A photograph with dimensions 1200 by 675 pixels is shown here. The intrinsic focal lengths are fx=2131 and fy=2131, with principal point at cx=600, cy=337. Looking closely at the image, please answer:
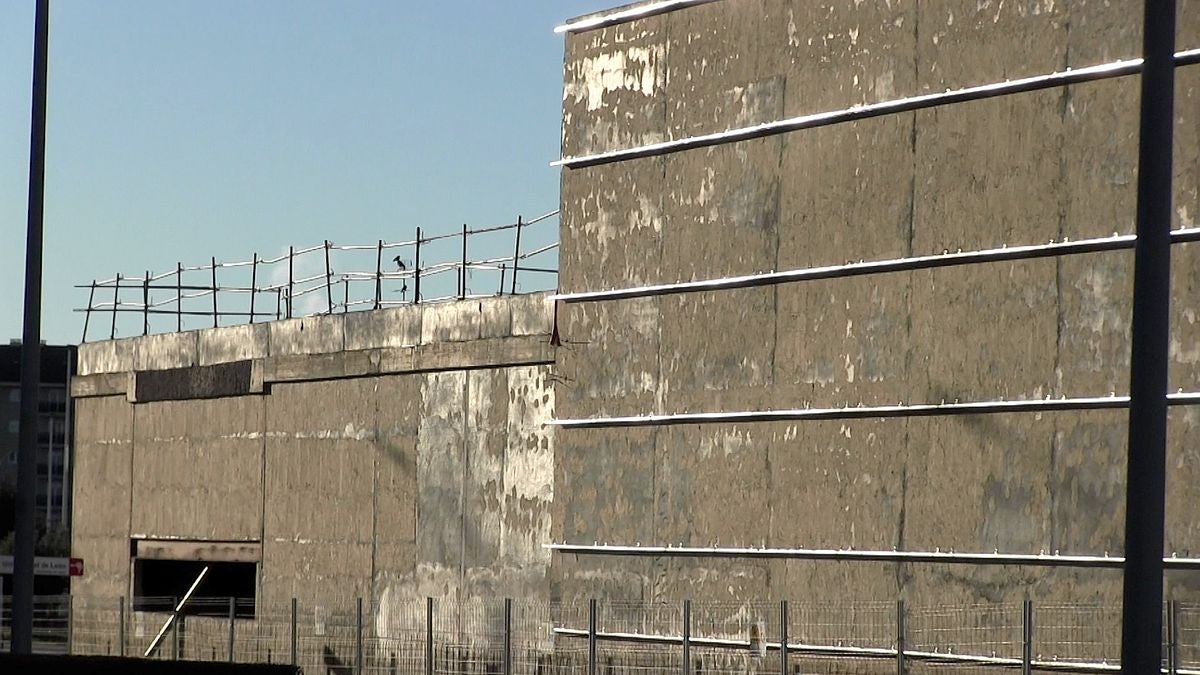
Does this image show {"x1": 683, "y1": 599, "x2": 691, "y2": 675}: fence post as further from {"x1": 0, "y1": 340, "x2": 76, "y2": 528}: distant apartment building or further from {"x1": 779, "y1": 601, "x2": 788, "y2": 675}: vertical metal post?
{"x1": 0, "y1": 340, "x2": 76, "y2": 528}: distant apartment building

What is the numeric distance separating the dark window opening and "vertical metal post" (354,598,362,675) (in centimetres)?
717

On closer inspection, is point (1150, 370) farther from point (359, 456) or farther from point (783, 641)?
point (359, 456)

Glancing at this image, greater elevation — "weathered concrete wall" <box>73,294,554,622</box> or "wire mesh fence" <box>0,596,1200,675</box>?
"weathered concrete wall" <box>73,294,554,622</box>

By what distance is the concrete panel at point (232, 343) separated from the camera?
37.6 m

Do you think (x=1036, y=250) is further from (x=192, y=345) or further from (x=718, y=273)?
(x=192, y=345)

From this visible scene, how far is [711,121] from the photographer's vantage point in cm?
2747

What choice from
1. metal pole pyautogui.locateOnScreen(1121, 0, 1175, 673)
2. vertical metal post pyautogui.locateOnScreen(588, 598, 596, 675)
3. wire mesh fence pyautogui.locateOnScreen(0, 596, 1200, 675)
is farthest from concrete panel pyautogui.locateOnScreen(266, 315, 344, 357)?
metal pole pyautogui.locateOnScreen(1121, 0, 1175, 673)

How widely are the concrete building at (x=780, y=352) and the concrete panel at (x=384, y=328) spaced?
0.16 feet

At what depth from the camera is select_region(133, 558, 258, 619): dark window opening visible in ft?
132

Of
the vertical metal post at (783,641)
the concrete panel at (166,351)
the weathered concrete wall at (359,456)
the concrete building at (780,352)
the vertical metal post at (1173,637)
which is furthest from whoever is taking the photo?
the concrete panel at (166,351)

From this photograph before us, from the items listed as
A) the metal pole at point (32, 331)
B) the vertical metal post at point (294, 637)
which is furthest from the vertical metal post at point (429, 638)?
the metal pole at point (32, 331)

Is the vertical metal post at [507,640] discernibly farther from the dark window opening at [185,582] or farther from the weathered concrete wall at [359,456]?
the dark window opening at [185,582]

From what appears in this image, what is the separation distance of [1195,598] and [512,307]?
12.4 meters

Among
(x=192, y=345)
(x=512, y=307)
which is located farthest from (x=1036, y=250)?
(x=192, y=345)
